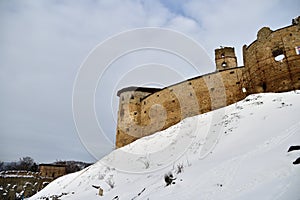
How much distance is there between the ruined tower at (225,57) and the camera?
31547 mm

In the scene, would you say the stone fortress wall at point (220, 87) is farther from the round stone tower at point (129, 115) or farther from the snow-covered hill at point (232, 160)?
the snow-covered hill at point (232, 160)

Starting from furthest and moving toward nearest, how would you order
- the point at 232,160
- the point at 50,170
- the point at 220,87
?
the point at 50,170
the point at 220,87
the point at 232,160

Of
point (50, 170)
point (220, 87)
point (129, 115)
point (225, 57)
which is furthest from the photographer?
point (50, 170)

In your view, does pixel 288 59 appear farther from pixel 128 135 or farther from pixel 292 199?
pixel 128 135

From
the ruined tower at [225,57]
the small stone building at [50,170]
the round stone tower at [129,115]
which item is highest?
the ruined tower at [225,57]

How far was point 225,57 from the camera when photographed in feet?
105

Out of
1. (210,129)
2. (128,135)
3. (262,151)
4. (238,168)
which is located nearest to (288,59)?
(210,129)

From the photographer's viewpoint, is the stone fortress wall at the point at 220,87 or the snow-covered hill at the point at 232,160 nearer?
the snow-covered hill at the point at 232,160

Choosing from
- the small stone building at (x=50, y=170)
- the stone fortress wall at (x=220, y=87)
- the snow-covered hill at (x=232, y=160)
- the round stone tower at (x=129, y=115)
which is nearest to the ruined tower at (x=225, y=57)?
the stone fortress wall at (x=220, y=87)

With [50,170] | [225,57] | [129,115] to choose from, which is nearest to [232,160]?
[129,115]

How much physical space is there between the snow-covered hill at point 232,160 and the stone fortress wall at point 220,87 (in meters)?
3.32

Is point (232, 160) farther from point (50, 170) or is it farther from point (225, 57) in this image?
point (50, 170)

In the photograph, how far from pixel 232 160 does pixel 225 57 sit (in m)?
29.1

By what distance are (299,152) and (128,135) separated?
2273 centimetres
